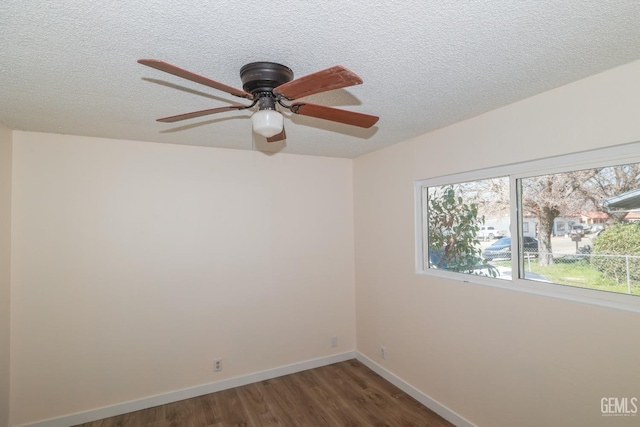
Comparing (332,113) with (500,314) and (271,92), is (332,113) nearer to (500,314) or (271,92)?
(271,92)

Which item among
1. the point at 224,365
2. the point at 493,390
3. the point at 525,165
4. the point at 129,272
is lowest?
the point at 224,365

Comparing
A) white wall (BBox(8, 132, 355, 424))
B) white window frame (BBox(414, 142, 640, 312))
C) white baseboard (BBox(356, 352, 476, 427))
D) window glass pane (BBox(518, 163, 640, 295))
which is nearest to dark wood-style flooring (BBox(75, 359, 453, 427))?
white baseboard (BBox(356, 352, 476, 427))

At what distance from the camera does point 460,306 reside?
8.09 ft

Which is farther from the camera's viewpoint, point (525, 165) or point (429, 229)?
point (429, 229)

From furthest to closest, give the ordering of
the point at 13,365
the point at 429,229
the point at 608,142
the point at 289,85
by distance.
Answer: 1. the point at 429,229
2. the point at 13,365
3. the point at 608,142
4. the point at 289,85

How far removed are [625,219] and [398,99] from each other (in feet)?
4.63

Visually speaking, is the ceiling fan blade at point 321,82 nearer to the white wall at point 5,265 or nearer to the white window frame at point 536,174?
the white window frame at point 536,174

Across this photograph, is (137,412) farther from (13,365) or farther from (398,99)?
(398,99)

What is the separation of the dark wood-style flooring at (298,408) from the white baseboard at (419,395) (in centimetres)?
4

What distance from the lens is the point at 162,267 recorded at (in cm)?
291

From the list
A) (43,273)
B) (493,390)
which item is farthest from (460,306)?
(43,273)

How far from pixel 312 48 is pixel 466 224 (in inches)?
78.3

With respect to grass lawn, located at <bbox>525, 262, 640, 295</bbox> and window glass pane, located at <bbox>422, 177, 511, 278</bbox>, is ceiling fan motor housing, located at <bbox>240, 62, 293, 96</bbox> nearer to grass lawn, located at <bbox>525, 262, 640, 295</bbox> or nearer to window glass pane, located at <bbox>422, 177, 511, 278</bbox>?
window glass pane, located at <bbox>422, 177, 511, 278</bbox>

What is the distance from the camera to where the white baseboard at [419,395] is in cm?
246
